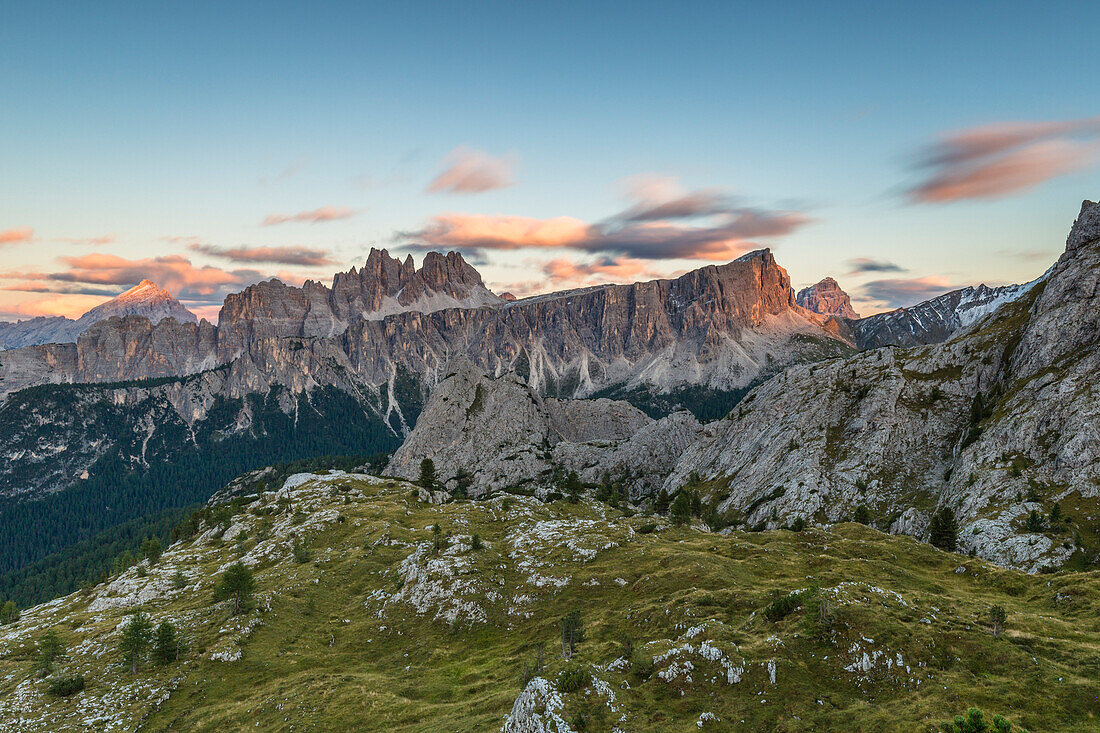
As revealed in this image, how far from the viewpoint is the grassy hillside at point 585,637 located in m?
38.2

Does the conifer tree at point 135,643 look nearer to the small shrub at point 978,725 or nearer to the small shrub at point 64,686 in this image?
the small shrub at point 64,686

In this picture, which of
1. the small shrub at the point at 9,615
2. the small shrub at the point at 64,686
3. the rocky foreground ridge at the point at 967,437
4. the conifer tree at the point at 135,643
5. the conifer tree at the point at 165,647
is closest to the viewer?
the small shrub at the point at 64,686

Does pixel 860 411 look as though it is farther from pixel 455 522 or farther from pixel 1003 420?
pixel 455 522

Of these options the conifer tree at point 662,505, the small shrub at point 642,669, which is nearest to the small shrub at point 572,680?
the small shrub at point 642,669

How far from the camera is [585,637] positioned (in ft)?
190

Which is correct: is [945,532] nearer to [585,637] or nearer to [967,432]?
[967,432]

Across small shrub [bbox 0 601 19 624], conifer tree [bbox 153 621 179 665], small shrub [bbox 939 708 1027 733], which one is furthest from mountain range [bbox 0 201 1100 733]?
small shrub [bbox 939 708 1027 733]

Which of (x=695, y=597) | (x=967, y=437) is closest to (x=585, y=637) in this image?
(x=695, y=597)

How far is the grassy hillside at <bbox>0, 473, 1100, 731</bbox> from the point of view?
38188 millimetres

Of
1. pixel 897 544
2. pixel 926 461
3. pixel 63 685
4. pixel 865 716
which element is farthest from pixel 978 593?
pixel 63 685

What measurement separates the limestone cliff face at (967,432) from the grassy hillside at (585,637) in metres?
44.8

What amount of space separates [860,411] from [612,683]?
523 feet

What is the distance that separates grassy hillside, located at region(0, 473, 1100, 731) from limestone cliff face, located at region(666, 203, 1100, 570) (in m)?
44.8

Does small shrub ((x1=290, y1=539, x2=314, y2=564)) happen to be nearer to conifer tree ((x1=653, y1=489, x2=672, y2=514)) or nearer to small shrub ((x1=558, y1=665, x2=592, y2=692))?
small shrub ((x1=558, y1=665, x2=592, y2=692))
